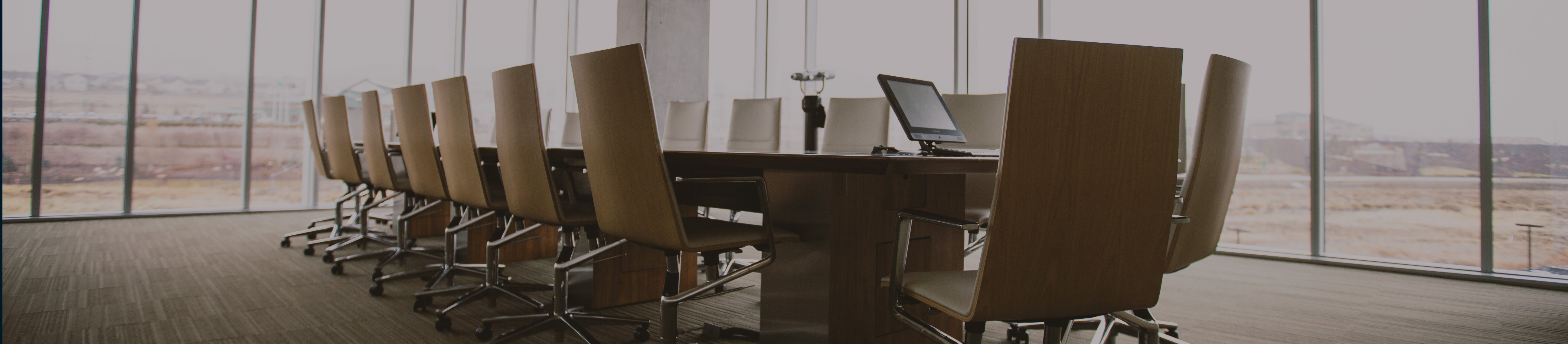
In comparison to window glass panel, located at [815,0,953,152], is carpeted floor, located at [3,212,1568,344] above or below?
below

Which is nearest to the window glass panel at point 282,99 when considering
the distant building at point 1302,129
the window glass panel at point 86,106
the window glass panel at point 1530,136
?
the window glass panel at point 86,106

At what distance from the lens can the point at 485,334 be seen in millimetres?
2607

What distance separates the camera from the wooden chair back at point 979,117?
3.74m

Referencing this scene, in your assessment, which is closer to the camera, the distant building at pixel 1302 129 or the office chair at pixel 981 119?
the office chair at pixel 981 119

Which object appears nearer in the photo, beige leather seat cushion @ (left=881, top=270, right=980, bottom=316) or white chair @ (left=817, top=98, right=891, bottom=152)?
beige leather seat cushion @ (left=881, top=270, right=980, bottom=316)

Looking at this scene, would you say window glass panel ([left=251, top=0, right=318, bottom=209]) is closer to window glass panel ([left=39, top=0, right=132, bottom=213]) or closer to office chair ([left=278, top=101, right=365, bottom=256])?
window glass panel ([left=39, top=0, right=132, bottom=213])

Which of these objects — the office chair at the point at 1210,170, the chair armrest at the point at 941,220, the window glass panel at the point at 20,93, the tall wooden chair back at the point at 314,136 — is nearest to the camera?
the chair armrest at the point at 941,220

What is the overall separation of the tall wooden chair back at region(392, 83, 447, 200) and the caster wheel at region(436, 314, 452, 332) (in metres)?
0.62

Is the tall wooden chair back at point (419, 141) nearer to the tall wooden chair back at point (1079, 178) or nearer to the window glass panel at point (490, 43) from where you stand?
the tall wooden chair back at point (1079, 178)

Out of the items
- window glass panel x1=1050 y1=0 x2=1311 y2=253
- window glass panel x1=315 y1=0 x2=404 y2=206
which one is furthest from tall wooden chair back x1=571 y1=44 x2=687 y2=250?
window glass panel x1=315 y1=0 x2=404 y2=206

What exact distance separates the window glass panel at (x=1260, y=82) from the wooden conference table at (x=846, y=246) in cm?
295

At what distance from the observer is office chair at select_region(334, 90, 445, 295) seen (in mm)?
3529

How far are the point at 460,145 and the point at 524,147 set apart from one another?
21.0 inches

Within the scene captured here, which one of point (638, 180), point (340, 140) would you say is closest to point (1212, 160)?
point (638, 180)
